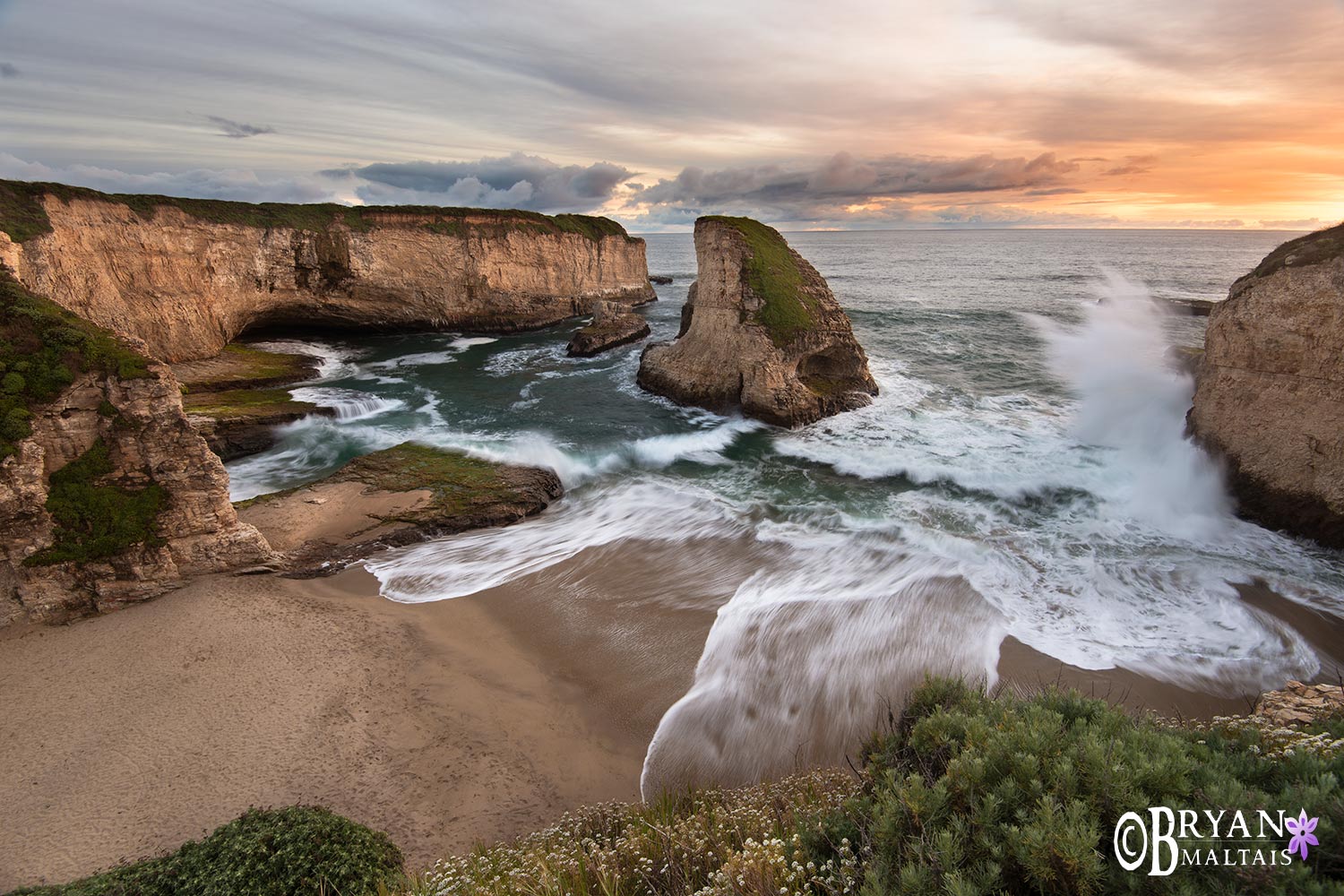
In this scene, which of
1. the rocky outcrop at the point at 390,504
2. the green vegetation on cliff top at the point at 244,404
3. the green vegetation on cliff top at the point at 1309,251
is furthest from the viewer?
the green vegetation on cliff top at the point at 244,404

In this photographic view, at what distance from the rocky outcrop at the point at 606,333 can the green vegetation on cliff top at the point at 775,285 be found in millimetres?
12170

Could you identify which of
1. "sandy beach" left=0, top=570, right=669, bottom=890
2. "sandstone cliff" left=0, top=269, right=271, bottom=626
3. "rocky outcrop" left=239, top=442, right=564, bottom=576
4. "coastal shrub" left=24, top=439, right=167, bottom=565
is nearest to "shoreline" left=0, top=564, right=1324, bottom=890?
"sandy beach" left=0, top=570, right=669, bottom=890

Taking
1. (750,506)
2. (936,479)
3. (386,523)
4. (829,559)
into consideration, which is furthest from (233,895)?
(936,479)

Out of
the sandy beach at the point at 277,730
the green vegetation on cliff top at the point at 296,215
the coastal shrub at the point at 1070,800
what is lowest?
the sandy beach at the point at 277,730

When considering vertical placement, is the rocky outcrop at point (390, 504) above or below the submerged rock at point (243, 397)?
below

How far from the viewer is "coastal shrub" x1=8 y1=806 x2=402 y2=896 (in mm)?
4957

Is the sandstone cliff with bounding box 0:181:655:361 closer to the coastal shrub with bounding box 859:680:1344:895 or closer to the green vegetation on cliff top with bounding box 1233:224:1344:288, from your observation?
the coastal shrub with bounding box 859:680:1344:895

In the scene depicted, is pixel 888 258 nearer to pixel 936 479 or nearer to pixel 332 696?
pixel 936 479

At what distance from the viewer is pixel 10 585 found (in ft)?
30.2

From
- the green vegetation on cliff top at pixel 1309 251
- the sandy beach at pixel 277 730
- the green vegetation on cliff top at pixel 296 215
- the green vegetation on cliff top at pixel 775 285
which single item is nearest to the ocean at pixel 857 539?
the sandy beach at pixel 277 730

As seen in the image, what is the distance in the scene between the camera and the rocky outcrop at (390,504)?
12578 millimetres

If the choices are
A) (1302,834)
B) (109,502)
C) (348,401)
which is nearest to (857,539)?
(1302,834)

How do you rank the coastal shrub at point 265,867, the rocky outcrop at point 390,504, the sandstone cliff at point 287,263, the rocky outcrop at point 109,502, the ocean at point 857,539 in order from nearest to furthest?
the coastal shrub at point 265,867, the rocky outcrop at point 109,502, the ocean at point 857,539, the rocky outcrop at point 390,504, the sandstone cliff at point 287,263

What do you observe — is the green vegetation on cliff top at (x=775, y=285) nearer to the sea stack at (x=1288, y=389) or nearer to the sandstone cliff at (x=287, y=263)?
the sea stack at (x=1288, y=389)
